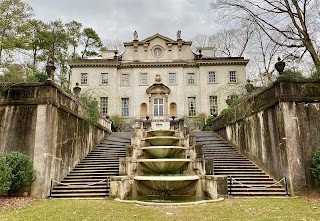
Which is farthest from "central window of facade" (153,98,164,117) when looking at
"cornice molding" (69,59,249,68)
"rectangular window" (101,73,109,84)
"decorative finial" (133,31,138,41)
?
"decorative finial" (133,31,138,41)

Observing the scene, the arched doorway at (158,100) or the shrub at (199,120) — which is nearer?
the shrub at (199,120)

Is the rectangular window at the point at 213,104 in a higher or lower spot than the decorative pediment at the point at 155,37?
lower

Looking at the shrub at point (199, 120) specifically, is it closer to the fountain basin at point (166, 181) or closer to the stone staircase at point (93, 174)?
the stone staircase at point (93, 174)

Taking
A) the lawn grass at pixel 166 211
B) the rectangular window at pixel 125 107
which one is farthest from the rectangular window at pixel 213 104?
the lawn grass at pixel 166 211

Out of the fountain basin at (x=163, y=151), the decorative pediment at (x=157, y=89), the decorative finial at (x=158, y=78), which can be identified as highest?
the decorative finial at (x=158, y=78)

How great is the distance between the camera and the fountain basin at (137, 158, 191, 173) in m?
10.1

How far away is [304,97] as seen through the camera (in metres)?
9.09

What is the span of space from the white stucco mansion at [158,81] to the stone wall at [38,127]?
20.4 metres

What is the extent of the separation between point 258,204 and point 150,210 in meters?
3.05

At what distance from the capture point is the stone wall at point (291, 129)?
854cm

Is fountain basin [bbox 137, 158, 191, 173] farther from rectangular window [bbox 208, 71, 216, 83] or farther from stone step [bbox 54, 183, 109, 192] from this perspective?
rectangular window [bbox 208, 71, 216, 83]

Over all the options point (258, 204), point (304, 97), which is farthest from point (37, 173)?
point (304, 97)

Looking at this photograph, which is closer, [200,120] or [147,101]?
[200,120]

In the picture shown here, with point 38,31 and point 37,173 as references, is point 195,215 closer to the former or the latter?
point 37,173
